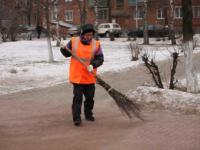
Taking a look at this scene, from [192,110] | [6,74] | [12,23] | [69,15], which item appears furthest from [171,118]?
[69,15]

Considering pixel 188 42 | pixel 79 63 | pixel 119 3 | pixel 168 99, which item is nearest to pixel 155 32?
pixel 119 3

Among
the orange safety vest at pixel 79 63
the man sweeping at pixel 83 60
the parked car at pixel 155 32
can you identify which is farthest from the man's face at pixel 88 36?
the parked car at pixel 155 32

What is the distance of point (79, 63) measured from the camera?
8141 mm

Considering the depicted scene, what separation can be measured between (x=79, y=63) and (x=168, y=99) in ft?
6.65

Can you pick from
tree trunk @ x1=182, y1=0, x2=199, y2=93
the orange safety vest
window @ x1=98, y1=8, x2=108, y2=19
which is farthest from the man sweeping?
window @ x1=98, y1=8, x2=108, y2=19

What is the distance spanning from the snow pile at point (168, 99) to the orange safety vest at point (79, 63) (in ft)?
5.42

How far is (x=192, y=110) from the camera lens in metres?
8.88

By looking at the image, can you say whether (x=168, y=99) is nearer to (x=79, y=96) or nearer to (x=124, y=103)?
(x=124, y=103)

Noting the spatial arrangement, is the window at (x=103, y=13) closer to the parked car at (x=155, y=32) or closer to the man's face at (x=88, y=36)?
the parked car at (x=155, y=32)

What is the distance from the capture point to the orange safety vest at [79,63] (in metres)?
8.14

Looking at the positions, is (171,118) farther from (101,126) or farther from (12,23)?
(12,23)

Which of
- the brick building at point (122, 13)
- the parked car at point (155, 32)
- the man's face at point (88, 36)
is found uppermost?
the brick building at point (122, 13)

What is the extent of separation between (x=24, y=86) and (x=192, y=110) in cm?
559

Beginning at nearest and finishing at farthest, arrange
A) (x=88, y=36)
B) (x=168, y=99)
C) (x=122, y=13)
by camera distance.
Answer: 1. (x=88, y=36)
2. (x=168, y=99)
3. (x=122, y=13)
